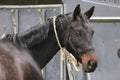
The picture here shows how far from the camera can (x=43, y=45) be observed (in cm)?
560

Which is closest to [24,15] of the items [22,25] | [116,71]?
[22,25]

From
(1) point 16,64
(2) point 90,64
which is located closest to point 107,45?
(2) point 90,64

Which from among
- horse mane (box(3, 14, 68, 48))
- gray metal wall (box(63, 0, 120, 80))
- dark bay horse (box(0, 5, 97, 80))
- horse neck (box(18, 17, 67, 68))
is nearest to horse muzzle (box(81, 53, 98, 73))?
dark bay horse (box(0, 5, 97, 80))

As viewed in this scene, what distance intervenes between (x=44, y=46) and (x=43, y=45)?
0.06 ft

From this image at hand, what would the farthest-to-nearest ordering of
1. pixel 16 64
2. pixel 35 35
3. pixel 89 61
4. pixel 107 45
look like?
pixel 107 45 < pixel 35 35 < pixel 89 61 < pixel 16 64

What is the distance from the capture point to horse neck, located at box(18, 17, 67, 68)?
217 inches

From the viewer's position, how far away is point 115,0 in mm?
8703

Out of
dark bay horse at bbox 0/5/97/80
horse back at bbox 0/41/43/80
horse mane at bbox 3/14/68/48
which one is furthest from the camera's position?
horse mane at bbox 3/14/68/48

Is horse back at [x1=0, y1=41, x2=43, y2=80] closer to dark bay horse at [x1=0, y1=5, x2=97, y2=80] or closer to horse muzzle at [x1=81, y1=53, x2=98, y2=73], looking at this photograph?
dark bay horse at [x1=0, y1=5, x2=97, y2=80]

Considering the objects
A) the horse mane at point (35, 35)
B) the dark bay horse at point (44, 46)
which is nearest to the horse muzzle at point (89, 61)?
the dark bay horse at point (44, 46)

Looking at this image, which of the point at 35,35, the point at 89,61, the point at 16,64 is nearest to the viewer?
the point at 16,64

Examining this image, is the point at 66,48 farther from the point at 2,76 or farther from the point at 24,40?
the point at 2,76

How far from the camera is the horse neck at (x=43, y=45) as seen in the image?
5.52 meters

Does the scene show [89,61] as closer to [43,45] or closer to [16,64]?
[43,45]
